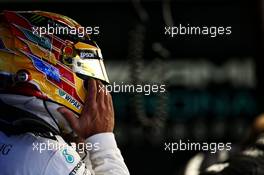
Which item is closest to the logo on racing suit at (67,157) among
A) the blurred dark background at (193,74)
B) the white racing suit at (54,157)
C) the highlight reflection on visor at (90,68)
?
the white racing suit at (54,157)

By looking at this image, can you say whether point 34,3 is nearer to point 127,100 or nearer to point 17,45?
point 127,100

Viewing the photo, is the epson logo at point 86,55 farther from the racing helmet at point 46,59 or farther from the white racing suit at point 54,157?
the white racing suit at point 54,157

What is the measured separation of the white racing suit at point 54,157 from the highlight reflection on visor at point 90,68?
0.09m

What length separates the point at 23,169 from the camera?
3.68 ft

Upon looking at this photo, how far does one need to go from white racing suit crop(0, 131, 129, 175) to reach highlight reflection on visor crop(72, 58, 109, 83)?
0.31ft

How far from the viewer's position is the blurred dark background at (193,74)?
7.47 ft

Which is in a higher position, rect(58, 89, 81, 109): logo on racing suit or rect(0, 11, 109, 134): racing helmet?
rect(0, 11, 109, 134): racing helmet

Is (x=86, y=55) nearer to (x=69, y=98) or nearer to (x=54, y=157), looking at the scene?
(x=69, y=98)

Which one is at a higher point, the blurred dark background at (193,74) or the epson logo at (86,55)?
the epson logo at (86,55)

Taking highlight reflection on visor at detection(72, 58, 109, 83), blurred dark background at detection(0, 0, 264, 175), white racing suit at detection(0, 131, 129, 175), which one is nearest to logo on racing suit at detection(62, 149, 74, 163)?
white racing suit at detection(0, 131, 129, 175)

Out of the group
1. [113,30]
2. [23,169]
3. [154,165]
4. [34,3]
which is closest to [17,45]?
[23,169]

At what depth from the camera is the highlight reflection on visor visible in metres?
1.21

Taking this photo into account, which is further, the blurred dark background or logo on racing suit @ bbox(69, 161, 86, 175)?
the blurred dark background

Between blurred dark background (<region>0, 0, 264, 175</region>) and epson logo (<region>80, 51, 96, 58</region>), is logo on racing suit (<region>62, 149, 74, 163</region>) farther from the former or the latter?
blurred dark background (<region>0, 0, 264, 175</region>)
